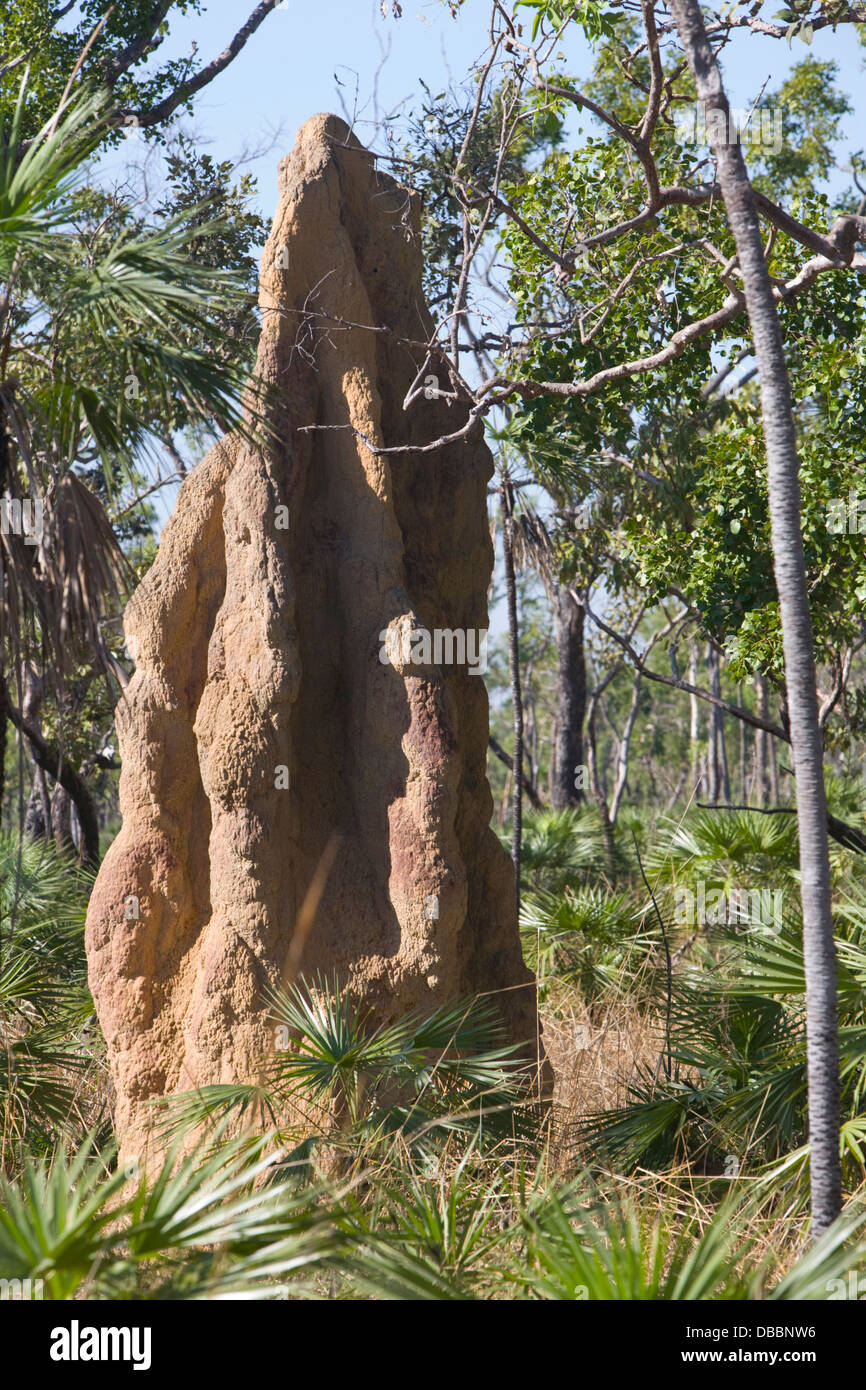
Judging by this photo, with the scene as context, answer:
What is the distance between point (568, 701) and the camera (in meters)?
15.7

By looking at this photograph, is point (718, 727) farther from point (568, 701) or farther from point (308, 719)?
point (308, 719)

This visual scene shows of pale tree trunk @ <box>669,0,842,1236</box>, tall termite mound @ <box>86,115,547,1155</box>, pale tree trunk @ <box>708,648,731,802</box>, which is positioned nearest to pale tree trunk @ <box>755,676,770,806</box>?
pale tree trunk @ <box>708,648,731,802</box>

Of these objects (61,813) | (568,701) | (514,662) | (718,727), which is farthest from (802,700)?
(718,727)

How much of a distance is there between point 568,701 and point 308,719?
386 inches

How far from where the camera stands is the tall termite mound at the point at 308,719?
5699 millimetres

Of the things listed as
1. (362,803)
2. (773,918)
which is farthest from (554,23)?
(773,918)

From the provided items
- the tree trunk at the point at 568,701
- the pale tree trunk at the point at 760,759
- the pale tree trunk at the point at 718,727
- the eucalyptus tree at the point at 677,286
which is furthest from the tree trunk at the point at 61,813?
the pale tree trunk at the point at 718,727

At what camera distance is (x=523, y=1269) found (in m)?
3.50

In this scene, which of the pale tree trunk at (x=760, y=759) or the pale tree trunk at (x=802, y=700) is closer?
the pale tree trunk at (x=802, y=700)

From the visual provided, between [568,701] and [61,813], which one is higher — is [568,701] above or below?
above

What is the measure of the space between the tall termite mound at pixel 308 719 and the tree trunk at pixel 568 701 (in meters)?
8.94

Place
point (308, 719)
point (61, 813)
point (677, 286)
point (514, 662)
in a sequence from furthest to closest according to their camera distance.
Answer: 1. point (61, 813)
2. point (514, 662)
3. point (677, 286)
4. point (308, 719)

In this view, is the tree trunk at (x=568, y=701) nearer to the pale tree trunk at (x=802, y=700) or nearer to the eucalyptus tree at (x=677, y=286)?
the eucalyptus tree at (x=677, y=286)
